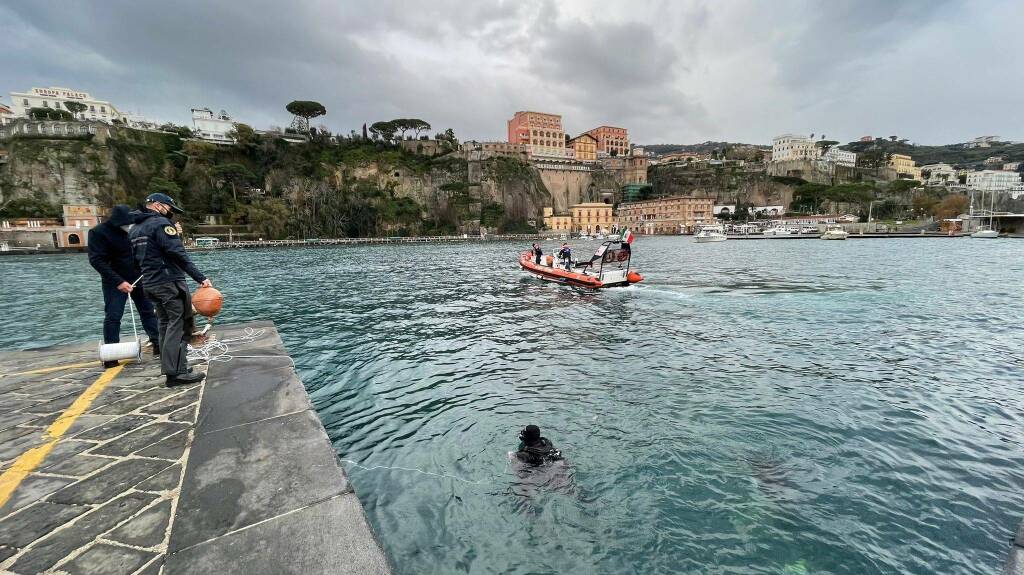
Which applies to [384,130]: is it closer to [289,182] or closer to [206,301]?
[289,182]

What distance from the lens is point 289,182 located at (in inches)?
3442

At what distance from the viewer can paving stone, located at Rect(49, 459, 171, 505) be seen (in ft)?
9.14

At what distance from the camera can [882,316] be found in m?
12.9

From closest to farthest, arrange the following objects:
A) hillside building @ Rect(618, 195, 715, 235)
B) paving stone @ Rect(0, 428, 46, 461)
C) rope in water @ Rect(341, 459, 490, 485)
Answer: paving stone @ Rect(0, 428, 46, 461), rope in water @ Rect(341, 459, 490, 485), hillside building @ Rect(618, 195, 715, 235)

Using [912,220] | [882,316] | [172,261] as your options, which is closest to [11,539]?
[172,261]

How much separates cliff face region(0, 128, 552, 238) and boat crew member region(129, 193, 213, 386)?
283 feet

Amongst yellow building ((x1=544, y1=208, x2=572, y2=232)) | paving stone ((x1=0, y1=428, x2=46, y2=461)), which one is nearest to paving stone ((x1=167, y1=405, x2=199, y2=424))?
paving stone ((x1=0, y1=428, x2=46, y2=461))

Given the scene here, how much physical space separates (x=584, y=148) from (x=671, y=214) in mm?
40540

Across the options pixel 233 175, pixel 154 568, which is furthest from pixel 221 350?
pixel 233 175

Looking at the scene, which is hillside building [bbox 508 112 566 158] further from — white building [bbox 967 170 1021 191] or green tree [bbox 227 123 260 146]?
white building [bbox 967 170 1021 191]

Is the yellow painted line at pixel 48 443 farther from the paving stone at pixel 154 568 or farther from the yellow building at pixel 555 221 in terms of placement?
the yellow building at pixel 555 221

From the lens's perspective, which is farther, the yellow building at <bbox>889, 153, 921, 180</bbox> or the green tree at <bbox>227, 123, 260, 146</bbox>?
the yellow building at <bbox>889, 153, 921, 180</bbox>

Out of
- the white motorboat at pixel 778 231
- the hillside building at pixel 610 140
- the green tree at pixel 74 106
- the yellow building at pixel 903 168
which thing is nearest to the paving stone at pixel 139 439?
the white motorboat at pixel 778 231

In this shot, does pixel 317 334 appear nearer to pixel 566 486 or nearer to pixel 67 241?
pixel 566 486
